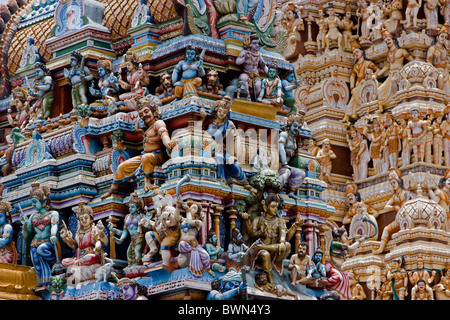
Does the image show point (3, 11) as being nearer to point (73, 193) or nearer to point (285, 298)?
point (73, 193)

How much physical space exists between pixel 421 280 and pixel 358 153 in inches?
215

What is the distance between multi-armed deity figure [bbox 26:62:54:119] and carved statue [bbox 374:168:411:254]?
685 inches

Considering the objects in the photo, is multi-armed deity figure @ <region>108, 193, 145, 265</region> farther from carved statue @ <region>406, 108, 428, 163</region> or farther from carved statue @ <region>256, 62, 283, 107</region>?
carved statue @ <region>406, 108, 428, 163</region>

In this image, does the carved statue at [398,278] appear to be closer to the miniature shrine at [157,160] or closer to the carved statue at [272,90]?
the miniature shrine at [157,160]

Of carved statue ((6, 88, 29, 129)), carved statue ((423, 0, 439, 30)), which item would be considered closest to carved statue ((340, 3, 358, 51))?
carved statue ((423, 0, 439, 30))

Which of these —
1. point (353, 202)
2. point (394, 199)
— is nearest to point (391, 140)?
point (394, 199)

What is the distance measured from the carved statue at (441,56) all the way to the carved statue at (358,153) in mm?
2511

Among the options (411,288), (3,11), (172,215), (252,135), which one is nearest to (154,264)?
(172,215)

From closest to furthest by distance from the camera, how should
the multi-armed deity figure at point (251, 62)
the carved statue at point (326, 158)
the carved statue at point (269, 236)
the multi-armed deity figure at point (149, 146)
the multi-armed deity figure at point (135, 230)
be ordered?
the carved statue at point (269, 236) → the multi-armed deity figure at point (135, 230) → the multi-armed deity figure at point (149, 146) → the multi-armed deity figure at point (251, 62) → the carved statue at point (326, 158)

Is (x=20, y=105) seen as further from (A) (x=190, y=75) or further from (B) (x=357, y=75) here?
(B) (x=357, y=75)

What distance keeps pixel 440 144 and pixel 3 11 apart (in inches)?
696

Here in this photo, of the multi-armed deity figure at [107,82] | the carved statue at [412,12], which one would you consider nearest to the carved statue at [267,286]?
the multi-armed deity figure at [107,82]

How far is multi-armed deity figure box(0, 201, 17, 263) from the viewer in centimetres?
3466

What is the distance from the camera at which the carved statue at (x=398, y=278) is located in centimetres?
5025
